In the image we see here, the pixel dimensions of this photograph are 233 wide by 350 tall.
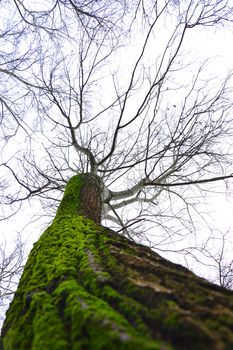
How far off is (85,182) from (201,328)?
2.81m

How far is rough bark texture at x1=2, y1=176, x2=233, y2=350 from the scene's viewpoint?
0.81 m

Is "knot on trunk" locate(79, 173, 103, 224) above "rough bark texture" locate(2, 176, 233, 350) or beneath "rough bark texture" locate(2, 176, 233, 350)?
above

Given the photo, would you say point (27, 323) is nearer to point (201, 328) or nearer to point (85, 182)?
point (201, 328)

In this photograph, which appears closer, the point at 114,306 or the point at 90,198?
the point at 114,306

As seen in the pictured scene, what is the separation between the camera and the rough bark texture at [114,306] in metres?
0.81

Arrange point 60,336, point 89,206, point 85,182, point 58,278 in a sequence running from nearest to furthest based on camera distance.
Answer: point 60,336, point 58,278, point 89,206, point 85,182

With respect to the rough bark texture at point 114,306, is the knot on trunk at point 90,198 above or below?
above

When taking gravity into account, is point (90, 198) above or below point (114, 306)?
above

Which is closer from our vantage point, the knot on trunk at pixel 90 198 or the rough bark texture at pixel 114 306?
the rough bark texture at pixel 114 306

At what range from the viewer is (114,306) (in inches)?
40.1

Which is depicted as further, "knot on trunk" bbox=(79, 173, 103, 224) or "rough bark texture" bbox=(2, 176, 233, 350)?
"knot on trunk" bbox=(79, 173, 103, 224)

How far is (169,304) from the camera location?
3.14 feet

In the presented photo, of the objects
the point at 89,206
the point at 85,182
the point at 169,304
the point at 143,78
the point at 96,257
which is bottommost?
the point at 169,304

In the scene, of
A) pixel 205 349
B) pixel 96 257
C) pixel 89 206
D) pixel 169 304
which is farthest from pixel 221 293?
pixel 89 206
